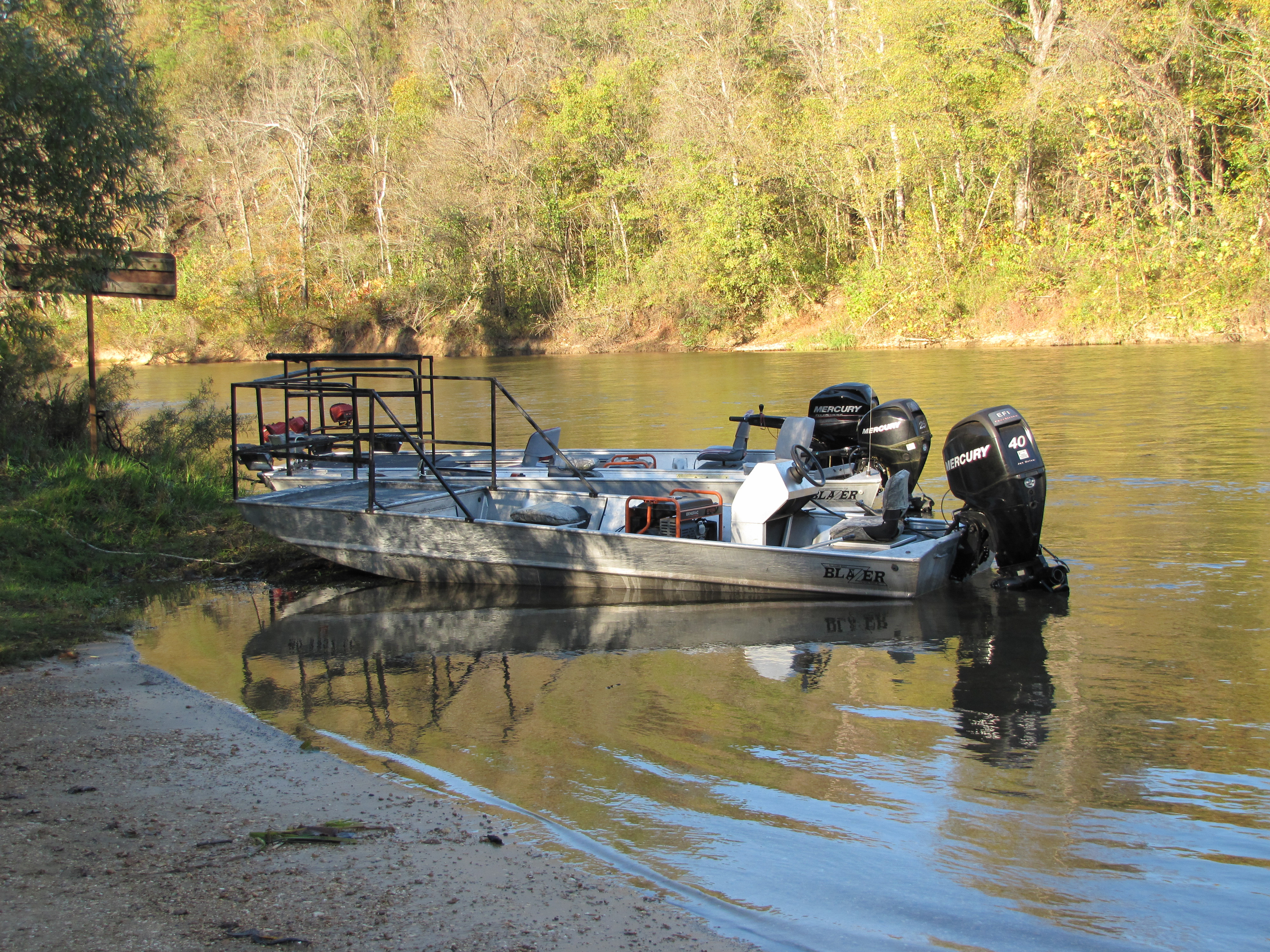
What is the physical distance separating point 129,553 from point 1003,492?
874 cm

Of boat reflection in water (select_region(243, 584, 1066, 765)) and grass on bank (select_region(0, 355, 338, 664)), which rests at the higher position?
grass on bank (select_region(0, 355, 338, 664))

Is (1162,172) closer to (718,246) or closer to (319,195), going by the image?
(718,246)

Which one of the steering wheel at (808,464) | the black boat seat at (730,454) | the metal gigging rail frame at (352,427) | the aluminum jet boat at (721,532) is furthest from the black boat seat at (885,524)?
the black boat seat at (730,454)

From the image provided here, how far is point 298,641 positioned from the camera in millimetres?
9156

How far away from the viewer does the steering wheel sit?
35.6 feet

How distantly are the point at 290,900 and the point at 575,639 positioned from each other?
5214 mm

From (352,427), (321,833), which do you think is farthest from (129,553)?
(321,833)

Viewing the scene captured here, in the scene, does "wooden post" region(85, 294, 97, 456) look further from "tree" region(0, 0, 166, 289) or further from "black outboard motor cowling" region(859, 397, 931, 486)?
"black outboard motor cowling" region(859, 397, 931, 486)

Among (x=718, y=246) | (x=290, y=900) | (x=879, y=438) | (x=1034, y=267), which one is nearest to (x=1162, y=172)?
(x=1034, y=267)

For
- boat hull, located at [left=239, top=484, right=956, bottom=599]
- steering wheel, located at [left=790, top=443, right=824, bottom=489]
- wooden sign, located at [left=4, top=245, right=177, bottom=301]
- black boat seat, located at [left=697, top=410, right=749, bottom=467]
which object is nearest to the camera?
boat hull, located at [left=239, top=484, right=956, bottom=599]

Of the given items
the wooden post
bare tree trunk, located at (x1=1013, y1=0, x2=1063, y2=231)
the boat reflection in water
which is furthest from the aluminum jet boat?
bare tree trunk, located at (x1=1013, y1=0, x2=1063, y2=231)

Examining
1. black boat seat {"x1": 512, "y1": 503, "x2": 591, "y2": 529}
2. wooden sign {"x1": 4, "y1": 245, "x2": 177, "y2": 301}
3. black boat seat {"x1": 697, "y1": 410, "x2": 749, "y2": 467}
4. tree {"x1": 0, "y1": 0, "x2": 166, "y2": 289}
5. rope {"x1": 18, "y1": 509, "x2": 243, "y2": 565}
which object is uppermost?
tree {"x1": 0, "y1": 0, "x2": 166, "y2": 289}

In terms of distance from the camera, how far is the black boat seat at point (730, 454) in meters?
14.1

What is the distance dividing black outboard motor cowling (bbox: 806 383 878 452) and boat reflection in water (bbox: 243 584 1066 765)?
344 centimetres
